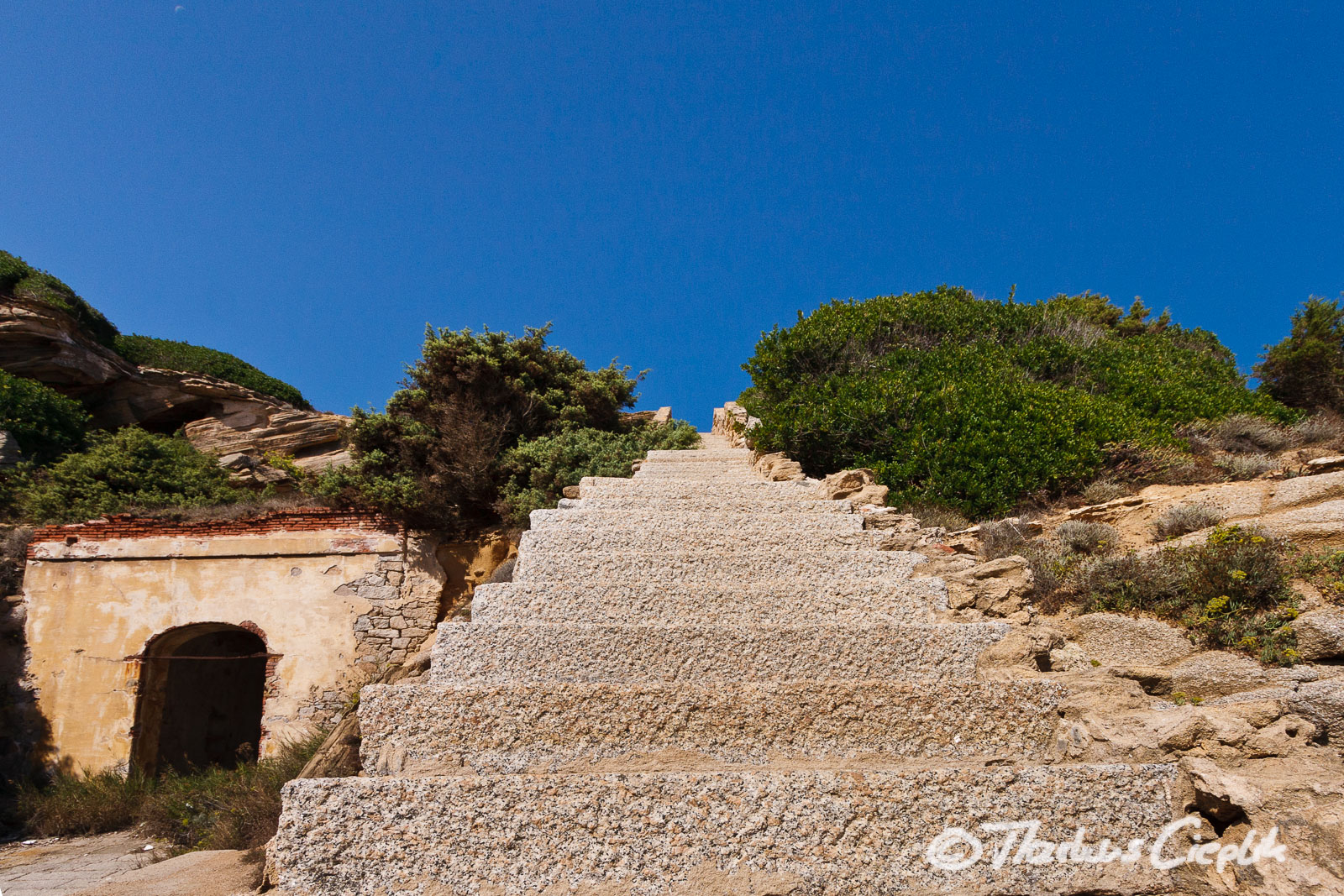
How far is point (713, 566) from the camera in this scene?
3.99 metres

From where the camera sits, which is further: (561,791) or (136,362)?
(136,362)

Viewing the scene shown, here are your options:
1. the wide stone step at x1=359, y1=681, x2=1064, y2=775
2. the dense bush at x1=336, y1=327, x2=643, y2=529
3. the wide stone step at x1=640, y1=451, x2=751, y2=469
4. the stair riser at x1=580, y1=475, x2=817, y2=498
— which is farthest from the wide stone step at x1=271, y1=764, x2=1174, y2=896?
the dense bush at x1=336, y1=327, x2=643, y2=529

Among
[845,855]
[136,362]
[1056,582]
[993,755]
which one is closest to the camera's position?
[845,855]

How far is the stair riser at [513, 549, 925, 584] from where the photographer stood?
12.7ft

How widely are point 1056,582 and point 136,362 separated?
19355 mm

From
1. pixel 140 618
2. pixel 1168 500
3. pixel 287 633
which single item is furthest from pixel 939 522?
pixel 140 618

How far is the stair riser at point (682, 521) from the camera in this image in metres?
4.57

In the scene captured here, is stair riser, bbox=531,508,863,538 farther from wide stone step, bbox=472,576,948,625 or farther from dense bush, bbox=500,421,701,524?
dense bush, bbox=500,421,701,524

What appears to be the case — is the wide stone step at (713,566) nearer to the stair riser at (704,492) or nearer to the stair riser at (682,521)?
the stair riser at (682,521)

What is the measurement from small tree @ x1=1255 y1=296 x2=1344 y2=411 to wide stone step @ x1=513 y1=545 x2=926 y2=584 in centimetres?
911

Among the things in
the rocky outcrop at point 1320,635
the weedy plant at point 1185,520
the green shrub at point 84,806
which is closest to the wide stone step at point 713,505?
the weedy plant at point 1185,520

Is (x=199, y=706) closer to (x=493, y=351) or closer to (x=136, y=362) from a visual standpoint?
(x=493, y=351)

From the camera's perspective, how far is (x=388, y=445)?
30.9 feet

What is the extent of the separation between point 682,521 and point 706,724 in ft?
7.35
